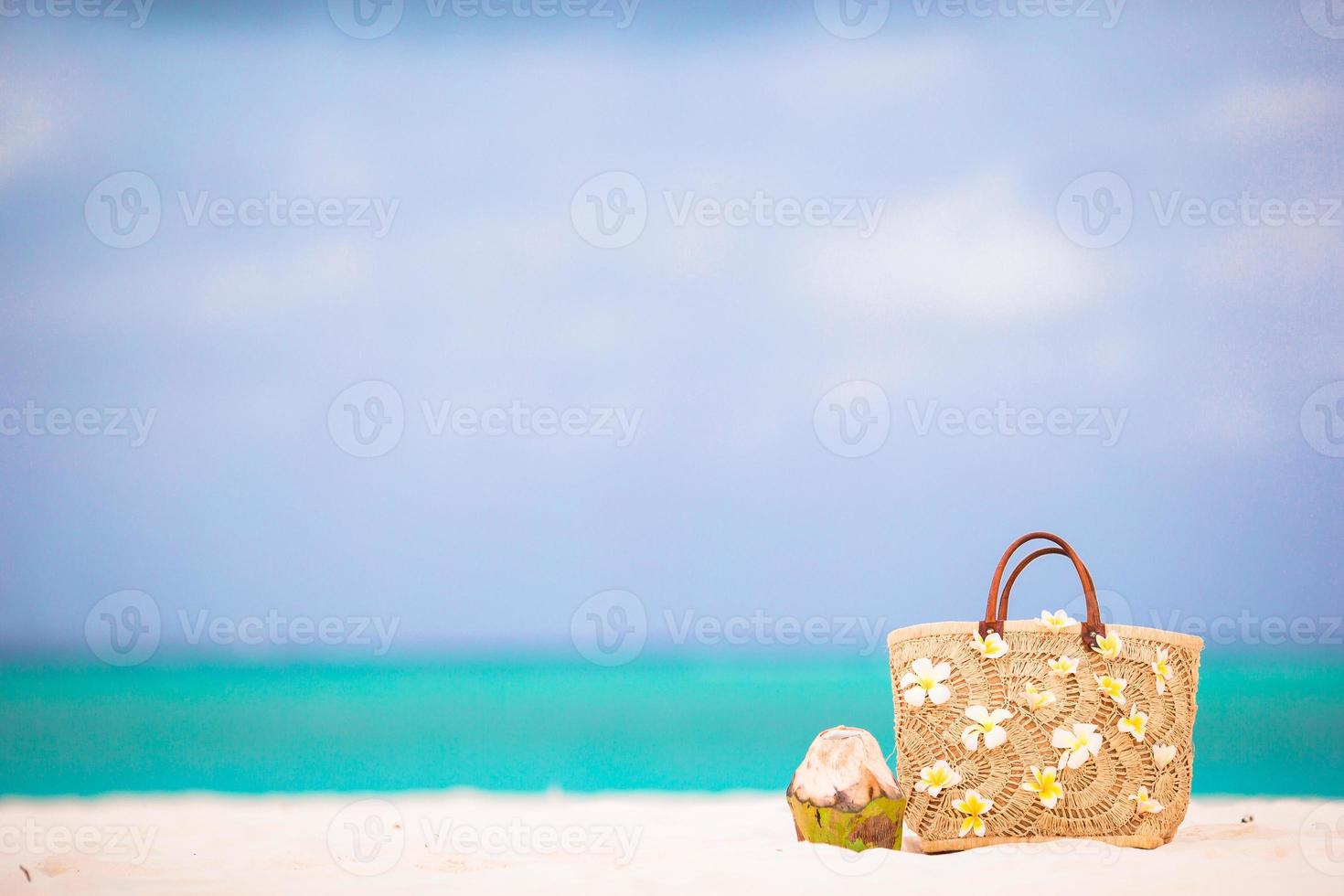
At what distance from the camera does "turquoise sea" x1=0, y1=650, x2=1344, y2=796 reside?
325 cm

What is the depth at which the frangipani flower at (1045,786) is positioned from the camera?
1841mm

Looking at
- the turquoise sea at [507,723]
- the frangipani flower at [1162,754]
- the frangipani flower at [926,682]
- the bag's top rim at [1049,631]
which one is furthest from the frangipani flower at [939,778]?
the turquoise sea at [507,723]

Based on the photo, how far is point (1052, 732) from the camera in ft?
6.07

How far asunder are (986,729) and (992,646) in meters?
0.14

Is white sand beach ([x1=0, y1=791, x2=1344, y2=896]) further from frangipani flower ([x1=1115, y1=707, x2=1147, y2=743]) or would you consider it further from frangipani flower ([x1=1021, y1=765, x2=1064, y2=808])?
frangipani flower ([x1=1115, y1=707, x2=1147, y2=743])

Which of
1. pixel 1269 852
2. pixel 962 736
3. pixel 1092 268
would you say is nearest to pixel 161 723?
pixel 962 736

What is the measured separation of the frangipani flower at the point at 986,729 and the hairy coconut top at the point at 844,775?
16cm

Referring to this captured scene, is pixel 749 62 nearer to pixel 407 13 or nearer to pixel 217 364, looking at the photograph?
pixel 407 13

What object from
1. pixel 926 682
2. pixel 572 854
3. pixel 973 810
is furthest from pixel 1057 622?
pixel 572 854

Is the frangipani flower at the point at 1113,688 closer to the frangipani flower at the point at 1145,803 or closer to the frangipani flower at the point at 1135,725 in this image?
the frangipani flower at the point at 1135,725

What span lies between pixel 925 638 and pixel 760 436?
1.69 m

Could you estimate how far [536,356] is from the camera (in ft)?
11.8

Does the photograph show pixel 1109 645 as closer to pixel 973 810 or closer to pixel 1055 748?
pixel 1055 748

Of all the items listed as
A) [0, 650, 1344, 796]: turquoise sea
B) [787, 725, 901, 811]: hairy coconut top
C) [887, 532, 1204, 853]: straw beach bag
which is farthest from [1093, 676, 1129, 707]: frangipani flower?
[0, 650, 1344, 796]: turquoise sea
